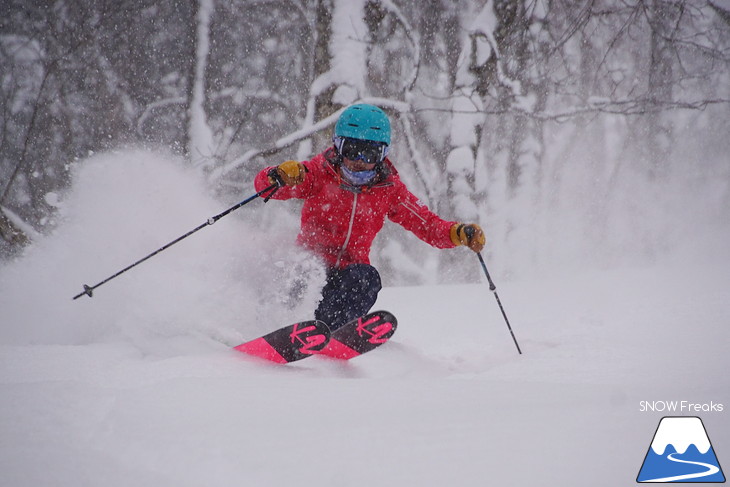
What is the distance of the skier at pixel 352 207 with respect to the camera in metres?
3.11

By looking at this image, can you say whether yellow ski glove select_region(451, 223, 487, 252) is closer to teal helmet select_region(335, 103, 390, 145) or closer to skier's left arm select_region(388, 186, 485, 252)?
skier's left arm select_region(388, 186, 485, 252)

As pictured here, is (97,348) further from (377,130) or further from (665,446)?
(665,446)

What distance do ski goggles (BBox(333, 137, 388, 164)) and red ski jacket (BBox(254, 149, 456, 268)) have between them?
0.18 metres

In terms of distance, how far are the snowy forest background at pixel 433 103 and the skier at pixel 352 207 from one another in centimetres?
188

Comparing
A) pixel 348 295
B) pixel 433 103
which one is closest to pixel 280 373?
pixel 348 295

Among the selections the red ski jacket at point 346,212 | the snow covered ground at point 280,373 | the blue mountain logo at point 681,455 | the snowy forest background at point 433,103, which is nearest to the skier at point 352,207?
the red ski jacket at point 346,212

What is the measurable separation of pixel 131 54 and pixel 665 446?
11.7m

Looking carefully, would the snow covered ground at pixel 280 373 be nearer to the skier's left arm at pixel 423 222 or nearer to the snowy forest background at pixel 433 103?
the skier's left arm at pixel 423 222

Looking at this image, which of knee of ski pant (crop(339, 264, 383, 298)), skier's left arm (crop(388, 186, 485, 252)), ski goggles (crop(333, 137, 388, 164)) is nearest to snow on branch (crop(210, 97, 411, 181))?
skier's left arm (crop(388, 186, 485, 252))

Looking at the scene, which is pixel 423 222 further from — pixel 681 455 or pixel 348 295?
pixel 681 455

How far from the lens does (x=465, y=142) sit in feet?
22.7

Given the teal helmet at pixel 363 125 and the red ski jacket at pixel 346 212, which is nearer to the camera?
the teal helmet at pixel 363 125

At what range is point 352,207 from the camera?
3.30 m

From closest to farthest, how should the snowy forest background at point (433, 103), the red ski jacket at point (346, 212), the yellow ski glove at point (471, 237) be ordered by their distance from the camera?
the yellow ski glove at point (471, 237), the red ski jacket at point (346, 212), the snowy forest background at point (433, 103)
